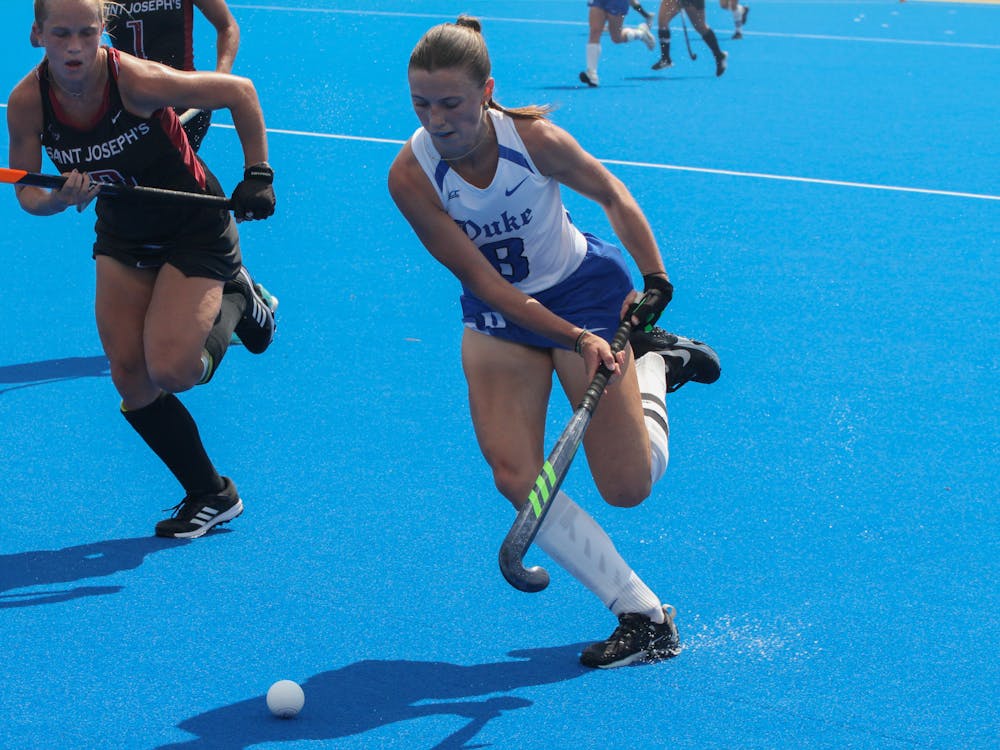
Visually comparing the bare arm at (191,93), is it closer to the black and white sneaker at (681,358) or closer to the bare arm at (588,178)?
the bare arm at (588,178)

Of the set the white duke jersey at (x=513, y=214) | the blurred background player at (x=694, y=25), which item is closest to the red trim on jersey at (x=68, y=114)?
the white duke jersey at (x=513, y=214)

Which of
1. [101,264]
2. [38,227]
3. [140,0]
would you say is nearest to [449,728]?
[101,264]

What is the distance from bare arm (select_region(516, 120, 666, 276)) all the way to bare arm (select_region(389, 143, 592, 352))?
0.97ft

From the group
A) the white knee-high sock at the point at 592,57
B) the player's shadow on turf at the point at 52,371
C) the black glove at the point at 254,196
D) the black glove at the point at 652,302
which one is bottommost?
the player's shadow on turf at the point at 52,371

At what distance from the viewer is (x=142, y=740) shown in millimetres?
3420

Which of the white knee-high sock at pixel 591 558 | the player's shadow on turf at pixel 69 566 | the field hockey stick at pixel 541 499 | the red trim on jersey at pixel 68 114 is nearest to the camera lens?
the field hockey stick at pixel 541 499

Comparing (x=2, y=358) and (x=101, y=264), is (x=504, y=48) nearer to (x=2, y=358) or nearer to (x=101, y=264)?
(x=2, y=358)

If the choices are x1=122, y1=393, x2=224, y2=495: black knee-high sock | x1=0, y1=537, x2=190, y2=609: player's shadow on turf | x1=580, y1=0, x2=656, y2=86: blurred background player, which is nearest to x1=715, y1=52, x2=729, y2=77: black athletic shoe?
x1=580, y1=0, x2=656, y2=86: blurred background player

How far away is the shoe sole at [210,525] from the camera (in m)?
4.61

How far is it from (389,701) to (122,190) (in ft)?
5.96

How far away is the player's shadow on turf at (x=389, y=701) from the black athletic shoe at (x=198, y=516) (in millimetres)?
1052

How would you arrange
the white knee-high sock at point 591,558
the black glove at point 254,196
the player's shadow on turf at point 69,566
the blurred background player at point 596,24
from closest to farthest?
the white knee-high sock at point 591,558, the player's shadow on turf at point 69,566, the black glove at point 254,196, the blurred background player at point 596,24

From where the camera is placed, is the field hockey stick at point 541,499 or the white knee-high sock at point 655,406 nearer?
the field hockey stick at point 541,499

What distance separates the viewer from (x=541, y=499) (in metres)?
3.38
